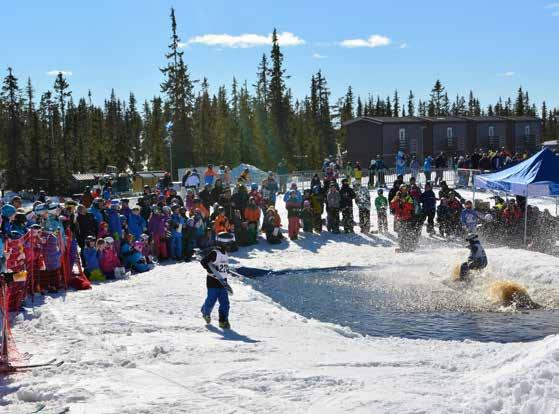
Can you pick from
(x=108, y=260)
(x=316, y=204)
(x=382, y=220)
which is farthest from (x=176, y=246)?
(x=382, y=220)

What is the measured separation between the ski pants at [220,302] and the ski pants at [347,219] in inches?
490

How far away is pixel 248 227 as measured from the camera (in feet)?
69.0

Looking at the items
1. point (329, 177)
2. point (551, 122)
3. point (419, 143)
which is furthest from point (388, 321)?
point (551, 122)

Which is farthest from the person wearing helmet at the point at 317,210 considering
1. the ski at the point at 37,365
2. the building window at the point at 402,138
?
the building window at the point at 402,138

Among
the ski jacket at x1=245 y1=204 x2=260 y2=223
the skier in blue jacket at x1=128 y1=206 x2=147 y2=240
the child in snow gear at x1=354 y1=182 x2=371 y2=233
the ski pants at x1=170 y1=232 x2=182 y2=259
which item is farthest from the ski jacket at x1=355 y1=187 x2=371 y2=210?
the skier in blue jacket at x1=128 y1=206 x2=147 y2=240

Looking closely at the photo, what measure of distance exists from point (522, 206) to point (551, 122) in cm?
10900

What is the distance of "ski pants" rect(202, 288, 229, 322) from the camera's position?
35.9 ft

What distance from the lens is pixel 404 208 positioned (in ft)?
71.1

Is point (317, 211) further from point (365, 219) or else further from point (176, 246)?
point (176, 246)

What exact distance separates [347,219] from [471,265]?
7.93 m

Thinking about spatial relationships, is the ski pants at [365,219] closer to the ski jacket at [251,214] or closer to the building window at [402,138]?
the ski jacket at [251,214]

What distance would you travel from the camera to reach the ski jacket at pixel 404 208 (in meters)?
21.5

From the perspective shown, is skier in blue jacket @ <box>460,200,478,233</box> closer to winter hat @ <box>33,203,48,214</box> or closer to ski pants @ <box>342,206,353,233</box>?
ski pants @ <box>342,206,353,233</box>

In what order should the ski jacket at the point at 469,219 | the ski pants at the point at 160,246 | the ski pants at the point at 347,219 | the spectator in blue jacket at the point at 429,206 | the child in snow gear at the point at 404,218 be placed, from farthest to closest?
the ski pants at the point at 347,219
the spectator in blue jacket at the point at 429,206
the ski jacket at the point at 469,219
the child in snow gear at the point at 404,218
the ski pants at the point at 160,246
